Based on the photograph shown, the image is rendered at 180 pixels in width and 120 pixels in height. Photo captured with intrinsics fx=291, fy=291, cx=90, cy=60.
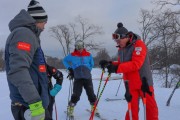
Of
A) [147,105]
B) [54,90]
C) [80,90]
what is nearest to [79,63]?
[80,90]

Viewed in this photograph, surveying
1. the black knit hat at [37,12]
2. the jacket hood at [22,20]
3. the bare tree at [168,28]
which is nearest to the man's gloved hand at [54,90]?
the black knit hat at [37,12]

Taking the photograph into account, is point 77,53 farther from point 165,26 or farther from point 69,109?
point 165,26

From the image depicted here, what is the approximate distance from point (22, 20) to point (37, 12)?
1.03 ft

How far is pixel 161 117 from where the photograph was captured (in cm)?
691

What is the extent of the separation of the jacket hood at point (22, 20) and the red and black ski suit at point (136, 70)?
2042 mm

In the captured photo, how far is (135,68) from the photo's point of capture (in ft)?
15.3

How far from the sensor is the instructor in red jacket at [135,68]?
15.4 feet

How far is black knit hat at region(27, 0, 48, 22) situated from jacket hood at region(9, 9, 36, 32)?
21 centimetres

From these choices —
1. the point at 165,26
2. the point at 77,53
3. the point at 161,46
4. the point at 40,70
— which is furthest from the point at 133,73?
the point at 161,46

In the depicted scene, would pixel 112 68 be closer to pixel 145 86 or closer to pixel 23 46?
pixel 145 86

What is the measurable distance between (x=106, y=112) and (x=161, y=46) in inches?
550

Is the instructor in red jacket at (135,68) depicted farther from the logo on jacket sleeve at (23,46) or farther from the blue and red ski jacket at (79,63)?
the blue and red ski jacket at (79,63)

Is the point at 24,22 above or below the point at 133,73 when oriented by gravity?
above

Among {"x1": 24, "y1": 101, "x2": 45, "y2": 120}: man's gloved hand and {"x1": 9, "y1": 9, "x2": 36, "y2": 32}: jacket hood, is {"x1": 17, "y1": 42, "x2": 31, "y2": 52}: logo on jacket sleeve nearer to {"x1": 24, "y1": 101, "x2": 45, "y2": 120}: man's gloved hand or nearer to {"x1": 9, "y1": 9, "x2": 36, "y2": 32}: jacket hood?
{"x1": 9, "y1": 9, "x2": 36, "y2": 32}: jacket hood
